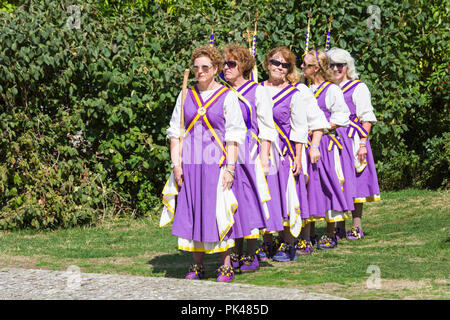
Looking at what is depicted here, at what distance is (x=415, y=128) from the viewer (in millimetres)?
13141

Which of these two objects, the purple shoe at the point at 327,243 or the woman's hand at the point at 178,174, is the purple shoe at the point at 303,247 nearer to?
the purple shoe at the point at 327,243

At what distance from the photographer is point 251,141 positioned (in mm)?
6914

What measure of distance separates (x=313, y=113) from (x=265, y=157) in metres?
0.90

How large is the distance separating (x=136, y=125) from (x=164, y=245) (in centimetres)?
218

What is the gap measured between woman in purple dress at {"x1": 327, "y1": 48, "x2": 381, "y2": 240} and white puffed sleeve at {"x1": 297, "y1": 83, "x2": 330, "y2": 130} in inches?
42.8

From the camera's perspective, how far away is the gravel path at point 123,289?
5.28 m

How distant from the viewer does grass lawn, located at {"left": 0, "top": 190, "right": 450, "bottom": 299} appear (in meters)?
6.14

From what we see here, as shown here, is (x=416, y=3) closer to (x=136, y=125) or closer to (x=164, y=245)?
(x=136, y=125)

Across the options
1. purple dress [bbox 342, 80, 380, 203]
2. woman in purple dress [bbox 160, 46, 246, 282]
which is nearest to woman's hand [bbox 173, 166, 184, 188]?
woman in purple dress [bbox 160, 46, 246, 282]

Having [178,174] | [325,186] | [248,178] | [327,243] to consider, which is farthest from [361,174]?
[178,174]

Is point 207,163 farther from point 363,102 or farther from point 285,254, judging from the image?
point 363,102
